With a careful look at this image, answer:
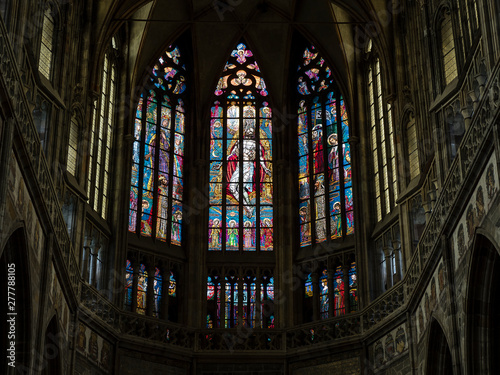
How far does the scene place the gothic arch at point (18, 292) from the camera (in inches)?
640

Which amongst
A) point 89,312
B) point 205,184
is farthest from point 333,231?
point 89,312

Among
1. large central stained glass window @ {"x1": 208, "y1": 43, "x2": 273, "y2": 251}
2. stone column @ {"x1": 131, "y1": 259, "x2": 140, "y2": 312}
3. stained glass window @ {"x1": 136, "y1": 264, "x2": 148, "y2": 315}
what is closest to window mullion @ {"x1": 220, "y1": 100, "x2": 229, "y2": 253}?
large central stained glass window @ {"x1": 208, "y1": 43, "x2": 273, "y2": 251}

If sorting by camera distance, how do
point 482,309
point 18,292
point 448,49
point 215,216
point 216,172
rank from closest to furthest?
point 482,309, point 18,292, point 448,49, point 215,216, point 216,172

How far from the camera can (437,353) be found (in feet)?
65.7

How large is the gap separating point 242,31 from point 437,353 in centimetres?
1389

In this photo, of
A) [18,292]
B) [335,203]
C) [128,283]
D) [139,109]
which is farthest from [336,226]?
[18,292]

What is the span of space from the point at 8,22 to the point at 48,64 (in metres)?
5.93

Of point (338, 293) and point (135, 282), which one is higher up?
point (135, 282)

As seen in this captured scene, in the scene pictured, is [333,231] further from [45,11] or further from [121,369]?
[45,11]

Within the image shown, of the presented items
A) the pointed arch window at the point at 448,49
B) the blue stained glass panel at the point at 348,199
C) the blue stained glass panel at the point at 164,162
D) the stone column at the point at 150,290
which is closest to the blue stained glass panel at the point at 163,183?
the blue stained glass panel at the point at 164,162

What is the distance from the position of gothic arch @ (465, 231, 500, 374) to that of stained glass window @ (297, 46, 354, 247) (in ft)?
32.6

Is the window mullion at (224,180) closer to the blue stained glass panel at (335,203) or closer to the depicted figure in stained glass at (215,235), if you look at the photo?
the depicted figure in stained glass at (215,235)

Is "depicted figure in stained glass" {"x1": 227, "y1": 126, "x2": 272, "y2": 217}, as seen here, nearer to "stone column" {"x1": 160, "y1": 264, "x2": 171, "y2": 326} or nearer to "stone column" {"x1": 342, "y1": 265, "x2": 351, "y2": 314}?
"stone column" {"x1": 160, "y1": 264, "x2": 171, "y2": 326}

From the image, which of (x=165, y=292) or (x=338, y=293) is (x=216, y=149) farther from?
(x=338, y=293)
